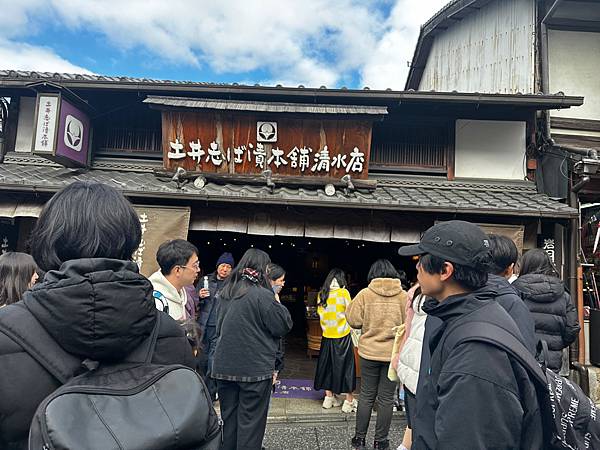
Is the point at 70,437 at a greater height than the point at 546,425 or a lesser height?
greater

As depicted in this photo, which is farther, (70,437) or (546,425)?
(546,425)

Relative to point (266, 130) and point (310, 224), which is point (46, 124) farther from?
point (310, 224)

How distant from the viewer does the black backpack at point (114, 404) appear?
1.08 metres

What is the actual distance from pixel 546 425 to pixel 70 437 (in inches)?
81.4

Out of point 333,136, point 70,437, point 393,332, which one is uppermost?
point 333,136

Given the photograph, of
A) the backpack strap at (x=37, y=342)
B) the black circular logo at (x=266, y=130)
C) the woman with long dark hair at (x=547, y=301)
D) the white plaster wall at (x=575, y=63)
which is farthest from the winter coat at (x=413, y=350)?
the white plaster wall at (x=575, y=63)

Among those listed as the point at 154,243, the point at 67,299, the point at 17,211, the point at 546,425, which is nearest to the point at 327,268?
the point at 154,243

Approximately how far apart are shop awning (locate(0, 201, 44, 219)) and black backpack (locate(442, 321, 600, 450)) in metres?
6.64

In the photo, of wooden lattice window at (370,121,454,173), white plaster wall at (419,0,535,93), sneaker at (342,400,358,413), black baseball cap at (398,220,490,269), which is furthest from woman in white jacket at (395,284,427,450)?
white plaster wall at (419,0,535,93)

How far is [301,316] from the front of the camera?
40.8 ft

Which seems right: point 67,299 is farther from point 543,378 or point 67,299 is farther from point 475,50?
point 475,50

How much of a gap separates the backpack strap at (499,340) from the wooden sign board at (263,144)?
529 cm

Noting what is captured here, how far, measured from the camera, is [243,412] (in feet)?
12.8

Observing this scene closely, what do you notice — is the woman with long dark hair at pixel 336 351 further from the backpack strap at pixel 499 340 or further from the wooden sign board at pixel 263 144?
the backpack strap at pixel 499 340
